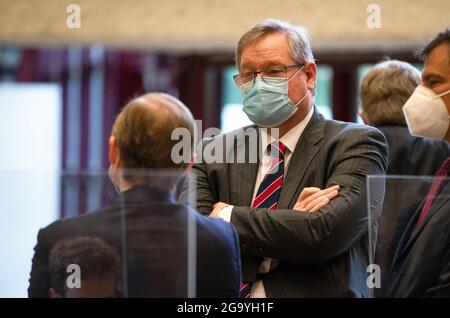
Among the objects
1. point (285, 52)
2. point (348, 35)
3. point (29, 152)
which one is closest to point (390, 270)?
point (285, 52)

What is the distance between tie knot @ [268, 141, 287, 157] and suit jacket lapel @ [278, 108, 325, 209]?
0.17 ft

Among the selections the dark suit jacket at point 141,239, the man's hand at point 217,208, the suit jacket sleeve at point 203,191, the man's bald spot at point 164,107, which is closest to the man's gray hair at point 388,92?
the suit jacket sleeve at point 203,191

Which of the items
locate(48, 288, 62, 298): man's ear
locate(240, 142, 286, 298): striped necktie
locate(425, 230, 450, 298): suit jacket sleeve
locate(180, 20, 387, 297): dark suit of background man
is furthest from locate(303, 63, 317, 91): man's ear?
locate(48, 288, 62, 298): man's ear

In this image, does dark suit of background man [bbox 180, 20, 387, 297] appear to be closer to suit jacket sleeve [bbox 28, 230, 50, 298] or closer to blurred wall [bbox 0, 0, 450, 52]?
suit jacket sleeve [bbox 28, 230, 50, 298]

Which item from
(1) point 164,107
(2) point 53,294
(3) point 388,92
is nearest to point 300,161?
(1) point 164,107

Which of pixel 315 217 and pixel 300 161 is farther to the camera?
pixel 300 161

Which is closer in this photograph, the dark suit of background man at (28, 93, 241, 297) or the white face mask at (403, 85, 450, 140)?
the dark suit of background man at (28, 93, 241, 297)

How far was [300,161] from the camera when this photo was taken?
2.47m

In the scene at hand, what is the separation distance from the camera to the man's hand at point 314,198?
232 centimetres

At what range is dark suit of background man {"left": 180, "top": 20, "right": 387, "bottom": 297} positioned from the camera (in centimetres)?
229

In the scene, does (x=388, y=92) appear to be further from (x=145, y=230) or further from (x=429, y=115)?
(x=145, y=230)

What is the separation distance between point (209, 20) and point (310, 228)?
3.96 metres

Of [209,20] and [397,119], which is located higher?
[209,20]

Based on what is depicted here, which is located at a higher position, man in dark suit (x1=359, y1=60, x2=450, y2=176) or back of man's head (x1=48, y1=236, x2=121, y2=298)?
man in dark suit (x1=359, y1=60, x2=450, y2=176)
